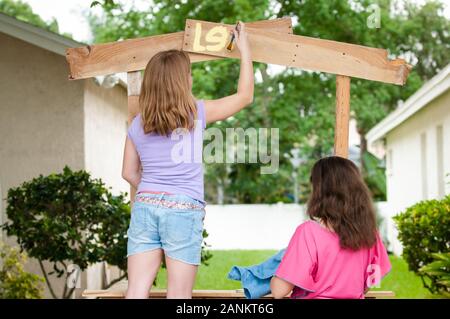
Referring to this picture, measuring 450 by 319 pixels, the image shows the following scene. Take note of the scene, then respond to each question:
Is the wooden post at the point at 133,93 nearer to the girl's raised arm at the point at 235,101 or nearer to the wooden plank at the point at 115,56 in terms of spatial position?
the wooden plank at the point at 115,56

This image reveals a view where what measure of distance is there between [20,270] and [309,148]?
1194 centimetres

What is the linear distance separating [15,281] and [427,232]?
13.4 feet

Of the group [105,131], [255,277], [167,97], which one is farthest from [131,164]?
[105,131]

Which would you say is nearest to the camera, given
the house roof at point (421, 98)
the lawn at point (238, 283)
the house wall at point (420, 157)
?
the house roof at point (421, 98)

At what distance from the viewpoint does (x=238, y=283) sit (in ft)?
34.3

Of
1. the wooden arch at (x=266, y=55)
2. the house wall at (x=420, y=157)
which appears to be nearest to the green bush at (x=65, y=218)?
the wooden arch at (x=266, y=55)

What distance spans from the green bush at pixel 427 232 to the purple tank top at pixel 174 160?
4601 mm

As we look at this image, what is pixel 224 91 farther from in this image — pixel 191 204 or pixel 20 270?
pixel 191 204

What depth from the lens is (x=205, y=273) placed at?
11633 mm

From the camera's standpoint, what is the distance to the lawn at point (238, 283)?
9.31m

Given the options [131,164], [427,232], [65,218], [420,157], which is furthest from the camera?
[420,157]

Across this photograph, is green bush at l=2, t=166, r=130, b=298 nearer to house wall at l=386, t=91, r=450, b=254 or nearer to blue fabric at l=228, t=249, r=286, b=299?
blue fabric at l=228, t=249, r=286, b=299

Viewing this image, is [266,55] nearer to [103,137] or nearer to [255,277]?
[255,277]

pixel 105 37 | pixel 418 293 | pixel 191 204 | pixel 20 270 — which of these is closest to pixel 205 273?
pixel 418 293
